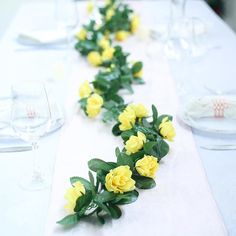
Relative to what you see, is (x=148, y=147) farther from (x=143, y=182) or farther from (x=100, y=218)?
(x=100, y=218)

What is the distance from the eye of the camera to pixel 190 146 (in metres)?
0.95

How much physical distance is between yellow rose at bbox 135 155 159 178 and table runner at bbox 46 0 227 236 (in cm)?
3

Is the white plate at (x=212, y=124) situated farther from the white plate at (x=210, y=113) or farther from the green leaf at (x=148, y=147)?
the green leaf at (x=148, y=147)

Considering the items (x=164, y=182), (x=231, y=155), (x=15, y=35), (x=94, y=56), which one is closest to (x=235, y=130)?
(x=231, y=155)

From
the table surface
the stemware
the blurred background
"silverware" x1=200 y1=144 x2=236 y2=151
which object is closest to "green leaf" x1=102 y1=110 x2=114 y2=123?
the table surface

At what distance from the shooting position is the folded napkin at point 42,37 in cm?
170

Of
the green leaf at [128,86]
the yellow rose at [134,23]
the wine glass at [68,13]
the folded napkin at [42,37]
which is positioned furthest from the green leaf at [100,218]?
the yellow rose at [134,23]

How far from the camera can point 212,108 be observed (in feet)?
3.45

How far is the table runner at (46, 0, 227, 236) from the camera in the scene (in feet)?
2.30

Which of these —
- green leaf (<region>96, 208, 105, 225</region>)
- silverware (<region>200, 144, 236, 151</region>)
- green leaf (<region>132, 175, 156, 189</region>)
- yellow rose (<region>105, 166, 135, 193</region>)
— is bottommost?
silverware (<region>200, 144, 236, 151</region>)

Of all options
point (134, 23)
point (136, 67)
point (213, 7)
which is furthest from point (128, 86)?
point (213, 7)

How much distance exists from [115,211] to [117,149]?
148mm

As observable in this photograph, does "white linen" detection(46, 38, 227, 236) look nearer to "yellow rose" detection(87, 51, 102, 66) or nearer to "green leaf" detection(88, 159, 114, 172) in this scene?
"green leaf" detection(88, 159, 114, 172)

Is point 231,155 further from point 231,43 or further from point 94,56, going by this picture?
point 231,43
